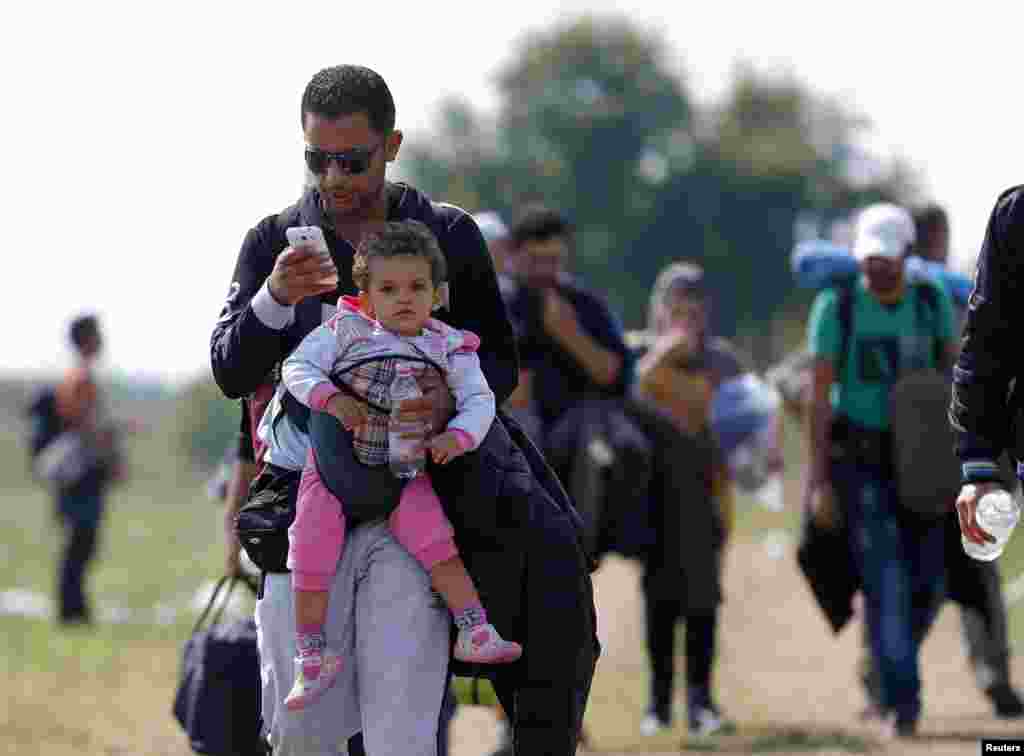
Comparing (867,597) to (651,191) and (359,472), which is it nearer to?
(359,472)

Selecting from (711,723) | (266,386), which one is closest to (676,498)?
(711,723)

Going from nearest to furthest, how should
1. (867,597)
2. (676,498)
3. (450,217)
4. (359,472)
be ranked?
(359,472) → (450,217) → (867,597) → (676,498)

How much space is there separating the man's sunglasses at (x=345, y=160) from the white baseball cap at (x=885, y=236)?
14.9 ft

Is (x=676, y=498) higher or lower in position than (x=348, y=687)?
higher

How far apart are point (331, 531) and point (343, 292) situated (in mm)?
599

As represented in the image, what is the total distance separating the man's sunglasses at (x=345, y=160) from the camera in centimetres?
556

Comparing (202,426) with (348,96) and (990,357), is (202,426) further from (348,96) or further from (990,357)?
(348,96)

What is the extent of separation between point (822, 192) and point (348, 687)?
66266mm

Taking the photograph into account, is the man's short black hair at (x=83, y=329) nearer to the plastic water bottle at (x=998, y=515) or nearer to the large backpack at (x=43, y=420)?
the large backpack at (x=43, y=420)

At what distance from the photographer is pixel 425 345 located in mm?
5477

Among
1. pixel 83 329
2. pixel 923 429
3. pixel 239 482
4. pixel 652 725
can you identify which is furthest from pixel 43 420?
pixel 239 482

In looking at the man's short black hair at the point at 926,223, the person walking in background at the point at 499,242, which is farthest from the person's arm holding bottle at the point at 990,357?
the man's short black hair at the point at 926,223

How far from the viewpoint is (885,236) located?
9.78m

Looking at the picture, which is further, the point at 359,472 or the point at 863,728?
the point at 863,728
